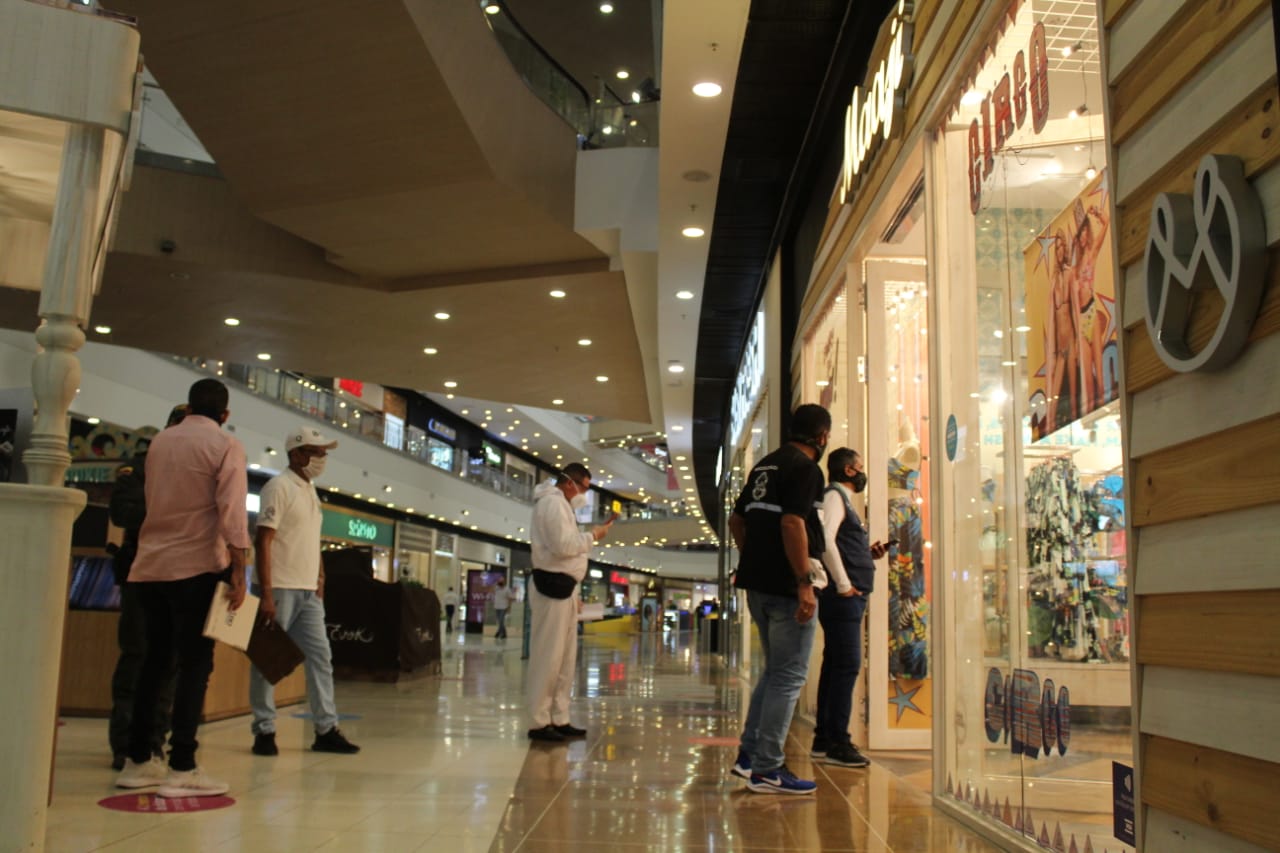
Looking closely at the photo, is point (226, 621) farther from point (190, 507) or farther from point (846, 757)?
point (846, 757)

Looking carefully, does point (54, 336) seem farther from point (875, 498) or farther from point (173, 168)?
point (173, 168)

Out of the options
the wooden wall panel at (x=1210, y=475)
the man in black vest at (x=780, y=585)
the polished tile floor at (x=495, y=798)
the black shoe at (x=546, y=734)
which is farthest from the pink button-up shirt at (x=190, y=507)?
the wooden wall panel at (x=1210, y=475)

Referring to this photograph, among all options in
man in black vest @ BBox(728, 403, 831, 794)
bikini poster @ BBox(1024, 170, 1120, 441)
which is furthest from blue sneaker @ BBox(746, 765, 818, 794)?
bikini poster @ BBox(1024, 170, 1120, 441)

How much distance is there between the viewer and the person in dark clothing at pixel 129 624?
3965 millimetres

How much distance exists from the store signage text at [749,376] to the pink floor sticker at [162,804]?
6.25 meters

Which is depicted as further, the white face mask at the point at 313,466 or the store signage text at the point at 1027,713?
the white face mask at the point at 313,466

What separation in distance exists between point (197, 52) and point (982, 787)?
20.3ft

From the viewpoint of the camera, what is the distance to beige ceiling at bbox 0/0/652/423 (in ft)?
21.4

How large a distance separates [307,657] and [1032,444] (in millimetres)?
3294

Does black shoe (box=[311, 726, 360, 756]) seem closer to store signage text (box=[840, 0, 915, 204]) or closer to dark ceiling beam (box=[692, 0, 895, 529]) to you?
store signage text (box=[840, 0, 915, 204])

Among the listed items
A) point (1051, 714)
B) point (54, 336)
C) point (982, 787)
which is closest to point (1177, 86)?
point (1051, 714)

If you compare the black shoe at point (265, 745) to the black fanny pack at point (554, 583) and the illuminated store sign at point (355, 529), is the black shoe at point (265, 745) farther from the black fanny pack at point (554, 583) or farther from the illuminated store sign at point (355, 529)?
the illuminated store sign at point (355, 529)

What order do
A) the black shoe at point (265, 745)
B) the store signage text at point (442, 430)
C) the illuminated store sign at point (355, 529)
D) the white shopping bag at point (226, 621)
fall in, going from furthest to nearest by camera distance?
the store signage text at point (442, 430)
the illuminated store sign at point (355, 529)
the black shoe at point (265, 745)
the white shopping bag at point (226, 621)

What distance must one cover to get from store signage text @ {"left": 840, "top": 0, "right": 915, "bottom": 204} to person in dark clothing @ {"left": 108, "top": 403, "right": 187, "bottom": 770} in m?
2.98
